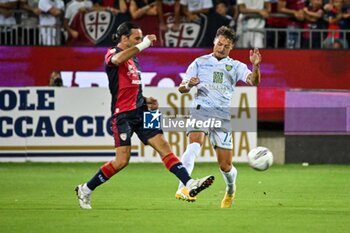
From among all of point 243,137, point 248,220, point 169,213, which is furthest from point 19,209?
point 243,137

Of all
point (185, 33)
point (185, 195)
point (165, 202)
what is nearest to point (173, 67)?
point (185, 33)

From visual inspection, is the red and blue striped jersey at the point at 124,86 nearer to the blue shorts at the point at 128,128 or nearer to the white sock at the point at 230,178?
the blue shorts at the point at 128,128

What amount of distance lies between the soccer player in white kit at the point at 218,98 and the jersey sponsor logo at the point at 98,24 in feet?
29.3

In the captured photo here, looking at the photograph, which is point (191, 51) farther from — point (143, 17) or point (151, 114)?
point (151, 114)

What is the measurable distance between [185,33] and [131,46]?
9.85 m

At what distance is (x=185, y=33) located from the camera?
870 inches

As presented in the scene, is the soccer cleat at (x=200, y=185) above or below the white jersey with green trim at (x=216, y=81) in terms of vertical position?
below

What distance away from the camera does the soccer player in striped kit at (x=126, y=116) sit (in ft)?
40.4

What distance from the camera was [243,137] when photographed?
20984mm

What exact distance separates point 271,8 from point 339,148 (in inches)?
151

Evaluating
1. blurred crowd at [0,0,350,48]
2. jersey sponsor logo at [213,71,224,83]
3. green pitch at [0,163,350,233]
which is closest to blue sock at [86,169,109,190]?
green pitch at [0,163,350,233]

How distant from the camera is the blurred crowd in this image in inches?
861

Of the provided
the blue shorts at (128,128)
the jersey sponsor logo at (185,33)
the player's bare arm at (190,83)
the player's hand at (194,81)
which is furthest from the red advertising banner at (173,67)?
the blue shorts at (128,128)

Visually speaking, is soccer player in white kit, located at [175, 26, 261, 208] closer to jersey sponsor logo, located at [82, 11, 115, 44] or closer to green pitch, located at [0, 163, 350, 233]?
green pitch, located at [0, 163, 350, 233]
